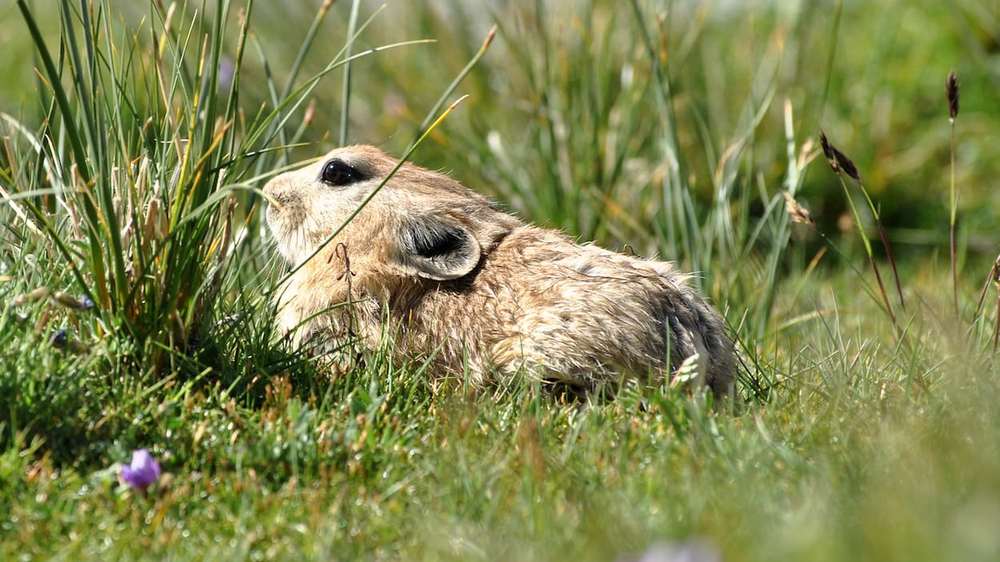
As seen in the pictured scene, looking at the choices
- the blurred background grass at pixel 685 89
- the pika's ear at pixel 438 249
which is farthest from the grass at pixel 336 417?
the blurred background grass at pixel 685 89

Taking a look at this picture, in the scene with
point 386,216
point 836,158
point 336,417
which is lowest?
point 336,417

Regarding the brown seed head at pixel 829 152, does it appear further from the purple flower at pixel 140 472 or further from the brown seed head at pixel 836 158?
the purple flower at pixel 140 472

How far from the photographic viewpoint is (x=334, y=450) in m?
3.09

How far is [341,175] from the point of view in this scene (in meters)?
4.88

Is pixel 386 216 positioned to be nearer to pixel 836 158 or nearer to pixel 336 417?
pixel 336 417

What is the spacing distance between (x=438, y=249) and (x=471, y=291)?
29 centimetres

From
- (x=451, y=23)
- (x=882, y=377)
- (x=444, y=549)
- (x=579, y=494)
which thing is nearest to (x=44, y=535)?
(x=444, y=549)

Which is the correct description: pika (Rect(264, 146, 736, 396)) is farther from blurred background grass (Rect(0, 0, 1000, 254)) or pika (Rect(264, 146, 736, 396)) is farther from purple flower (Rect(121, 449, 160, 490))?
blurred background grass (Rect(0, 0, 1000, 254))

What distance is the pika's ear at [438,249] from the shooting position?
430 cm

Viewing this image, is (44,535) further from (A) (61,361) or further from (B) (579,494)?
(B) (579,494)

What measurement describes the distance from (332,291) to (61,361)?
1294mm

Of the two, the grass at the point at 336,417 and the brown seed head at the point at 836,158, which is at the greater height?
the brown seed head at the point at 836,158

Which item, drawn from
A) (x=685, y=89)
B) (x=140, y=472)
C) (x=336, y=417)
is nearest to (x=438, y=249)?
(x=336, y=417)

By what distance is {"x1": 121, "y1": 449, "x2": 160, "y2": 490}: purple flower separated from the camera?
282cm
